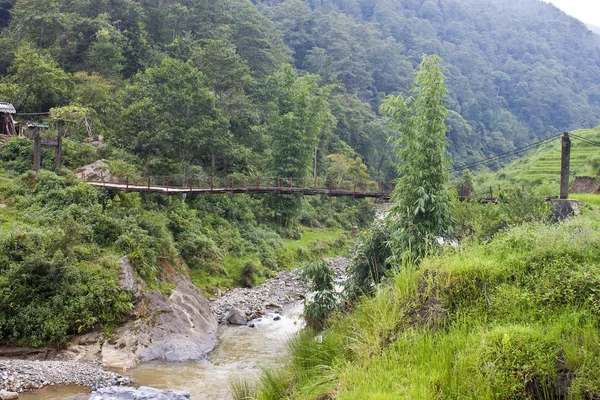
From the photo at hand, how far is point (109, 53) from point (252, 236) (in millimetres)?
14908

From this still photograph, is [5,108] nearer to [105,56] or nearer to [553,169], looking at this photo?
[105,56]

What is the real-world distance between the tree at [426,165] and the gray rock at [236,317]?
815 cm

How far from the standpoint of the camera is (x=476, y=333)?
4.72 meters

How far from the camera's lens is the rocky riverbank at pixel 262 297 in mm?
16188

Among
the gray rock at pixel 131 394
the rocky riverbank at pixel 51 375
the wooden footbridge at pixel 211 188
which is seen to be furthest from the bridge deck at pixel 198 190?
the gray rock at pixel 131 394

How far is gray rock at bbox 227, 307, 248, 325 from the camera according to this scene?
49.4 feet

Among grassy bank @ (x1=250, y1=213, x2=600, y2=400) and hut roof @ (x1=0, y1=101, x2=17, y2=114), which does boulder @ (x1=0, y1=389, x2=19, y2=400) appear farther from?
hut roof @ (x1=0, y1=101, x2=17, y2=114)

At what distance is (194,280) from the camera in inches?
693

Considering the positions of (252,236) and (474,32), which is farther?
(474,32)

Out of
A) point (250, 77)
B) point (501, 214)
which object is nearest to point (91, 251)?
point (501, 214)

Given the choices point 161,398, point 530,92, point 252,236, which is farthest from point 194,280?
point 530,92

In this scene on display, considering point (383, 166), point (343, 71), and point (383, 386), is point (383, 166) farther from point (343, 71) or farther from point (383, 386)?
point (383, 386)

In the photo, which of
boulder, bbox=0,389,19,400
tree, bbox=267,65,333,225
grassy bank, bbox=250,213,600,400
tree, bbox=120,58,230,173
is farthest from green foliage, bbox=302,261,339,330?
tree, bbox=267,65,333,225

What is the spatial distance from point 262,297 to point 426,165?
11.5 meters
